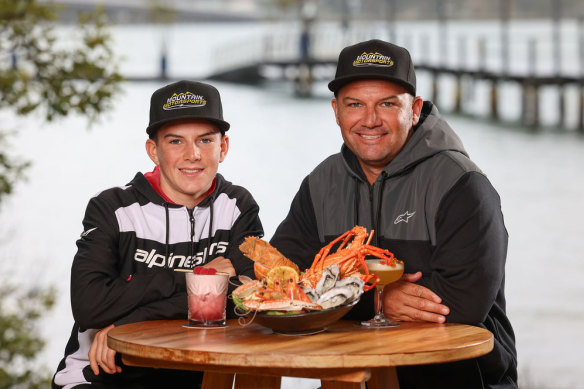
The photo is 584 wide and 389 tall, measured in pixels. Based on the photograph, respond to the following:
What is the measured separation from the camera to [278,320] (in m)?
2.60

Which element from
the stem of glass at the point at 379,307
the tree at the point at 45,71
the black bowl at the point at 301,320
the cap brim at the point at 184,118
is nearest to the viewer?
the black bowl at the point at 301,320

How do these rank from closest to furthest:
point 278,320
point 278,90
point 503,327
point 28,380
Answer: point 278,320
point 503,327
point 28,380
point 278,90

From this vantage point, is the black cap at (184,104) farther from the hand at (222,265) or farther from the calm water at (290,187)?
the calm water at (290,187)

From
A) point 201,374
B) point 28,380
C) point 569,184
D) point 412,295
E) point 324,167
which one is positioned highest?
point 324,167

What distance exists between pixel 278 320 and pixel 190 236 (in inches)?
27.5

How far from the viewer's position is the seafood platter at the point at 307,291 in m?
2.60

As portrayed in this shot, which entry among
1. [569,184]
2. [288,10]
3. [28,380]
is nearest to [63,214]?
[569,184]

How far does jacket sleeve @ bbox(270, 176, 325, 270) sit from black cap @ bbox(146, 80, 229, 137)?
0.48 metres

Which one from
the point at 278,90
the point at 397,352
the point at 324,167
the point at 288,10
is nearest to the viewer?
the point at 397,352

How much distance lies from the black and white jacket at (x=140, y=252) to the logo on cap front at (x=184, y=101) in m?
0.28

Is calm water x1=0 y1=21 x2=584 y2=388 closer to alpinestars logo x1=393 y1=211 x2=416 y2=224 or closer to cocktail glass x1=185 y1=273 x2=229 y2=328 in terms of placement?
alpinestars logo x1=393 y1=211 x2=416 y2=224

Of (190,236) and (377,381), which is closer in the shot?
(377,381)

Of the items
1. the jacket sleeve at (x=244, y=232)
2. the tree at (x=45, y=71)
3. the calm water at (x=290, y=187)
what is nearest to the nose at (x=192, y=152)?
the jacket sleeve at (x=244, y=232)

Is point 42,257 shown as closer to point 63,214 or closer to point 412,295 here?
point 63,214
